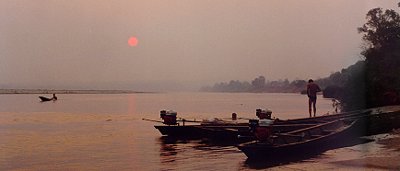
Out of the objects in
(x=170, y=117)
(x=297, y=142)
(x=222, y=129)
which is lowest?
(x=297, y=142)

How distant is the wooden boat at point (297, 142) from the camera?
2019 cm

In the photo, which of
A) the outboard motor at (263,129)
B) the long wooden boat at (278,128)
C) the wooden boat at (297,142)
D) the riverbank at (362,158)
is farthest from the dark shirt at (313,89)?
the outboard motor at (263,129)

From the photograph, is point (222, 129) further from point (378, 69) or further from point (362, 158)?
point (378, 69)

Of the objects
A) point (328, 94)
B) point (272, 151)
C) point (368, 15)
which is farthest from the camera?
point (328, 94)

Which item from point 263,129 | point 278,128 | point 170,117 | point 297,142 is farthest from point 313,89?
point 263,129

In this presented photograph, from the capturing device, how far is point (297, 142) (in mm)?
21953

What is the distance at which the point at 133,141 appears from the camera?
33.6 meters

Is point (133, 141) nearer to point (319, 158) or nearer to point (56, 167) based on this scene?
point (56, 167)

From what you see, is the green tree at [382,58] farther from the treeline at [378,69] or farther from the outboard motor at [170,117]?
the outboard motor at [170,117]

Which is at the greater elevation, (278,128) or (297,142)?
(278,128)

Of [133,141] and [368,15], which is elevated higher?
[368,15]

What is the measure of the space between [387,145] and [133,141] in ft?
60.4

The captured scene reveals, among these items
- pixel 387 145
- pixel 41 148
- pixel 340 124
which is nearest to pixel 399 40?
pixel 340 124

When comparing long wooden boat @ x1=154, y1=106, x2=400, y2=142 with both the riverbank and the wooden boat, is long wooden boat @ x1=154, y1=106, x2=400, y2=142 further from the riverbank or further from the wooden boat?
the riverbank
